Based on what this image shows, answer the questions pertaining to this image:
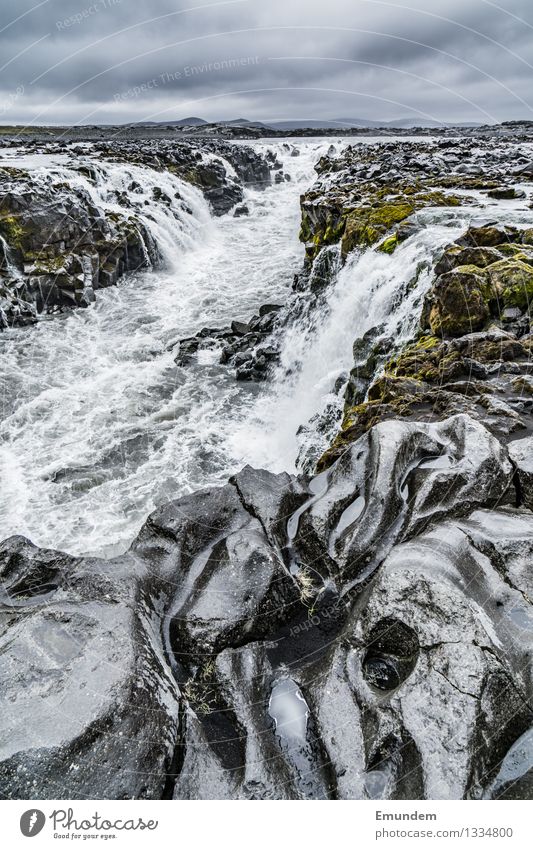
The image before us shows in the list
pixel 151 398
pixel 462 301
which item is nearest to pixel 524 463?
pixel 462 301

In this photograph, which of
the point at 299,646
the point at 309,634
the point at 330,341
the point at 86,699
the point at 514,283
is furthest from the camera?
the point at 330,341

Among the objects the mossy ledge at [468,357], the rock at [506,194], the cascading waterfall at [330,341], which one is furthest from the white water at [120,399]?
the rock at [506,194]

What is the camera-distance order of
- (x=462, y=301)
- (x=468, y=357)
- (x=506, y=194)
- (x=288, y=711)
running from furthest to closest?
(x=506, y=194)
(x=462, y=301)
(x=468, y=357)
(x=288, y=711)

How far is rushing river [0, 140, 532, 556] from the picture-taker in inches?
424

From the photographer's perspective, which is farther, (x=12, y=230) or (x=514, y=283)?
(x=12, y=230)

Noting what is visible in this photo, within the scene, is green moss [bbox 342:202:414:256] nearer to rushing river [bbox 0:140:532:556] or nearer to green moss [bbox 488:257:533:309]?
rushing river [bbox 0:140:532:556]

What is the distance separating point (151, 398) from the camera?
1466 cm

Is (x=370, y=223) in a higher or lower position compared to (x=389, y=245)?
higher

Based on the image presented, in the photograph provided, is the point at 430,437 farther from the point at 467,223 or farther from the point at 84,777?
the point at 467,223

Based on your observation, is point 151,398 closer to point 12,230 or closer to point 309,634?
point 309,634

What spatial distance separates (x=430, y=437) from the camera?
6184 millimetres

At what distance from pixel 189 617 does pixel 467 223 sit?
13.8 meters

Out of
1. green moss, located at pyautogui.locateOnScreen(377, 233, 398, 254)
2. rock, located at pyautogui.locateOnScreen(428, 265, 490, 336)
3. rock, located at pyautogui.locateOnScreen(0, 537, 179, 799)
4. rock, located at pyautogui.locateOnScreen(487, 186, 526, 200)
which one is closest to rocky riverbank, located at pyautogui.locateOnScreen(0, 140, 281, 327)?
green moss, located at pyautogui.locateOnScreen(377, 233, 398, 254)
